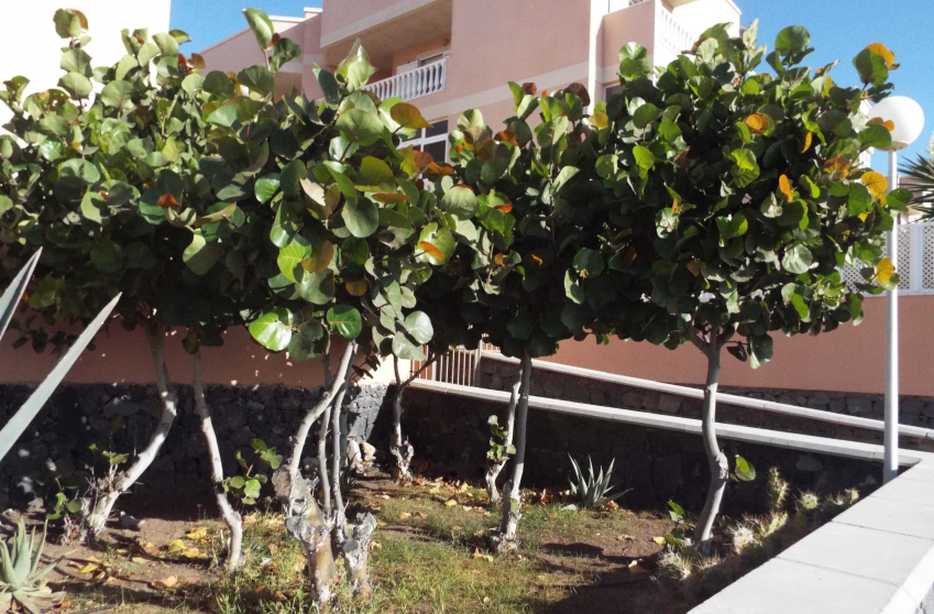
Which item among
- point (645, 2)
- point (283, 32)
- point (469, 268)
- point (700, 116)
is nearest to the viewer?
point (700, 116)

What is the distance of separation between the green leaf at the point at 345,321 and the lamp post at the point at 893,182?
3518mm

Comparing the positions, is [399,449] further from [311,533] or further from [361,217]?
[361,217]

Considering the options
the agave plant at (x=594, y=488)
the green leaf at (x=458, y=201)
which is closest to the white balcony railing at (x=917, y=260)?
the agave plant at (x=594, y=488)

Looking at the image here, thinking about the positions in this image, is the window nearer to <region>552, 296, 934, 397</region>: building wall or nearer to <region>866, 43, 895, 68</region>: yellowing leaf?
<region>552, 296, 934, 397</region>: building wall

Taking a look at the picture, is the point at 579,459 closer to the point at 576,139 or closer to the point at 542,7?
the point at 576,139

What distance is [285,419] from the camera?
23.8 ft

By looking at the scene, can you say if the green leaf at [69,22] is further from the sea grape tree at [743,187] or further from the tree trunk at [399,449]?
the tree trunk at [399,449]

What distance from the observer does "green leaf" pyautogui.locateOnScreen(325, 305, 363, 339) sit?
135 inches

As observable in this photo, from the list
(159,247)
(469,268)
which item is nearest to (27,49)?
(159,247)

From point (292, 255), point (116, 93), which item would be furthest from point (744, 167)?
point (116, 93)

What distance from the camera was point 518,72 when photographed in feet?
49.1

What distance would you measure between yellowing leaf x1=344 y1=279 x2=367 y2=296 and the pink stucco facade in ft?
7.66

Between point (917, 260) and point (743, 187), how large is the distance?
792cm

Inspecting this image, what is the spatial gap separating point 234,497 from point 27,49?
14.3 ft
